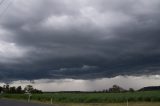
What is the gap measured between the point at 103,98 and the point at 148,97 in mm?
10592

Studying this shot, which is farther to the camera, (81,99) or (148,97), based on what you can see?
(81,99)

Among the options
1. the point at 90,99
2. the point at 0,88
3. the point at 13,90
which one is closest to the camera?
the point at 90,99

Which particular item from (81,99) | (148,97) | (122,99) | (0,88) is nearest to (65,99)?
(81,99)

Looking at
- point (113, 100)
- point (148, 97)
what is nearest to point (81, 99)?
point (113, 100)

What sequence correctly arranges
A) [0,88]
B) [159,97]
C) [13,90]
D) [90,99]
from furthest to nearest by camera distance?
[13,90]
[0,88]
[90,99]
[159,97]

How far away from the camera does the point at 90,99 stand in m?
74.7

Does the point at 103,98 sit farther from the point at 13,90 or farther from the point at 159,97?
the point at 13,90

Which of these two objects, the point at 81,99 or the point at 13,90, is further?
the point at 13,90

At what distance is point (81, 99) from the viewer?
76.3 metres

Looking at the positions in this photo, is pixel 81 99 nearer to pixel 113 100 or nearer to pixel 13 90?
pixel 113 100

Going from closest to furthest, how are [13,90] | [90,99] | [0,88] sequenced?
[90,99] → [0,88] → [13,90]

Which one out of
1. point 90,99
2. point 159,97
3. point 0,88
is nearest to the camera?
point 159,97

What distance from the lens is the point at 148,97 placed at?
226 feet

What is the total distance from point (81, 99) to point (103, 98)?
512 centimetres
